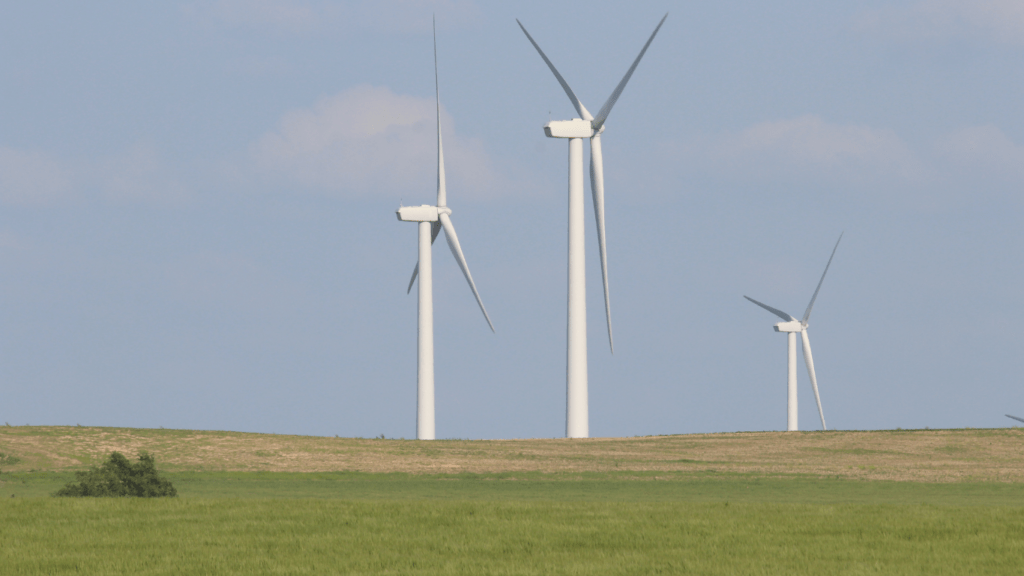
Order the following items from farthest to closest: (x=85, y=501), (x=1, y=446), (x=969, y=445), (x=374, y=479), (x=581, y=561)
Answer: (x=969, y=445), (x=1, y=446), (x=374, y=479), (x=85, y=501), (x=581, y=561)

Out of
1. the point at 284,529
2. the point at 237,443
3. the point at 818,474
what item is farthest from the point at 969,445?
the point at 284,529

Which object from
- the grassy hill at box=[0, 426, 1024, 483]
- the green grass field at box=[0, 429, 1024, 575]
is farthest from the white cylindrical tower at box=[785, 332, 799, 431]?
the green grass field at box=[0, 429, 1024, 575]

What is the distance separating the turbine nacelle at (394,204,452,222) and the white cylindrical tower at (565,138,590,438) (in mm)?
13826

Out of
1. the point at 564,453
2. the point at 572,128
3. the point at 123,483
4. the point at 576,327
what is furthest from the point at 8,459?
the point at 572,128

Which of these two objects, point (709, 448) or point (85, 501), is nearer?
point (85, 501)

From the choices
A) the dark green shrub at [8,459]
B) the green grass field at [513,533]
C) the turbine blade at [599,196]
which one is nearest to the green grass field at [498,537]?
the green grass field at [513,533]

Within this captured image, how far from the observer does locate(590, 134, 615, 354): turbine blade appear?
61719mm

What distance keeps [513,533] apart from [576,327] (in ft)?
129

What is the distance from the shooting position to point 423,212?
2982 inches

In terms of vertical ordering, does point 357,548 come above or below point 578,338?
below

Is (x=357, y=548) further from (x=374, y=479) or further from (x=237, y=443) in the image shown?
Result: (x=237, y=443)

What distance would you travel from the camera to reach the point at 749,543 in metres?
23.2

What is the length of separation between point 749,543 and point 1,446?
3486 cm

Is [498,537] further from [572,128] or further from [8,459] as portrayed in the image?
[572,128]
